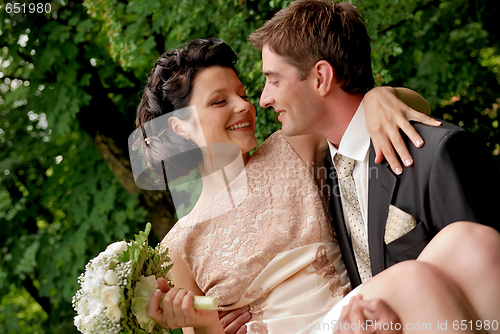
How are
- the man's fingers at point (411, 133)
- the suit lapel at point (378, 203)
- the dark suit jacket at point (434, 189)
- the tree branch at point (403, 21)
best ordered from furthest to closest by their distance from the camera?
the tree branch at point (403, 21)
the suit lapel at point (378, 203)
the man's fingers at point (411, 133)
the dark suit jacket at point (434, 189)

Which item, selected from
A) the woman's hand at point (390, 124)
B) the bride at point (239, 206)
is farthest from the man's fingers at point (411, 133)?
the bride at point (239, 206)

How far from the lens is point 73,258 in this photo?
3.92 metres

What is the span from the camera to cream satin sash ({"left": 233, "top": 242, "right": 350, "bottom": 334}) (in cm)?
201

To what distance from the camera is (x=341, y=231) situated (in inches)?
82.4

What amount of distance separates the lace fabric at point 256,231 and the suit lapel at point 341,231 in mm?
43

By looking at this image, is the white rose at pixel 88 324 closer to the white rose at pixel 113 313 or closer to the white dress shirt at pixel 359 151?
the white rose at pixel 113 313

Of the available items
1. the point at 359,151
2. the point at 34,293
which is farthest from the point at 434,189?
the point at 34,293

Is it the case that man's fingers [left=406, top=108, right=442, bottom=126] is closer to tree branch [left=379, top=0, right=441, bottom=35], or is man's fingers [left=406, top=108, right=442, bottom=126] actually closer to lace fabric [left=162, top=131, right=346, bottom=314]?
lace fabric [left=162, top=131, right=346, bottom=314]

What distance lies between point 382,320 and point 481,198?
24.9 inches

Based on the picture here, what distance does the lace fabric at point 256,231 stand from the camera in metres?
2.07

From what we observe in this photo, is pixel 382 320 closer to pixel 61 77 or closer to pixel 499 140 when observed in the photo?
pixel 499 140

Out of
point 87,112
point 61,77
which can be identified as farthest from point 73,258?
point 61,77

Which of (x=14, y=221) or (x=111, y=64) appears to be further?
(x=14, y=221)

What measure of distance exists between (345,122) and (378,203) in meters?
0.44
